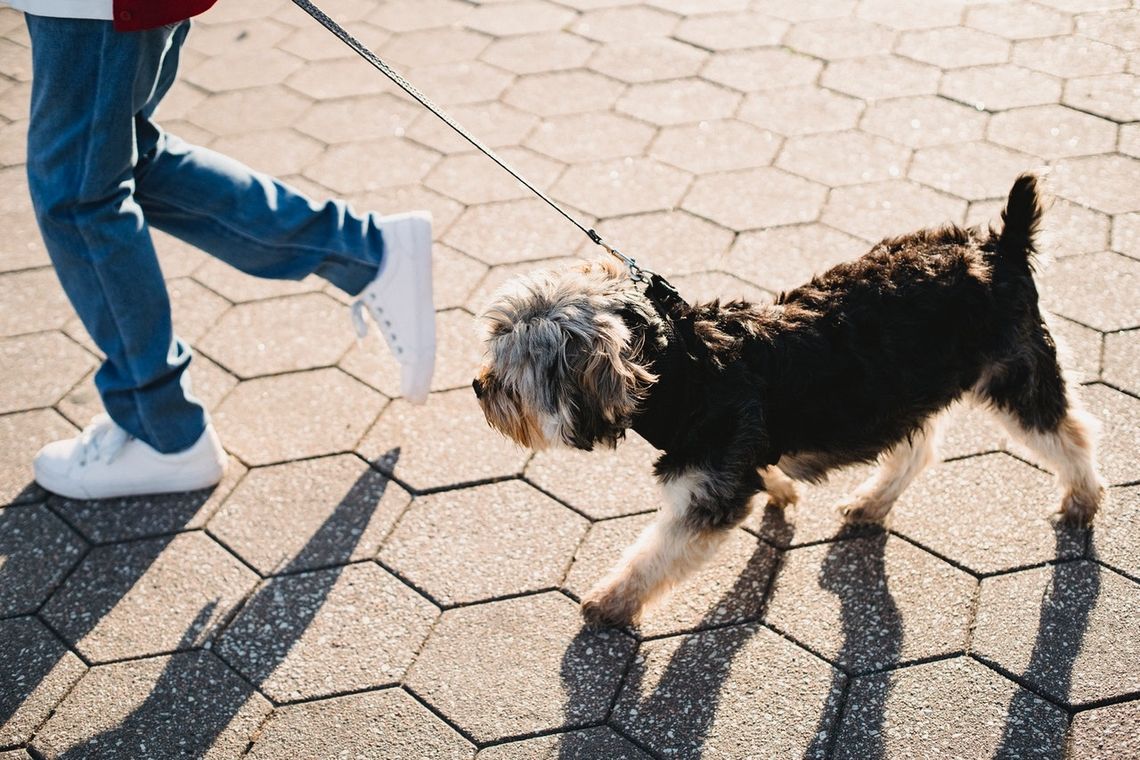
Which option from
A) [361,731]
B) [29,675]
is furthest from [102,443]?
[361,731]

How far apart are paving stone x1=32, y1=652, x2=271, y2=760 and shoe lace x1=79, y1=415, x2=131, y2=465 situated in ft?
2.74

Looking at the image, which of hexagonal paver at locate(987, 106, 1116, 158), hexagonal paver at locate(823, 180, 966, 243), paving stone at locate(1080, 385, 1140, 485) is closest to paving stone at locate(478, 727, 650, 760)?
paving stone at locate(1080, 385, 1140, 485)

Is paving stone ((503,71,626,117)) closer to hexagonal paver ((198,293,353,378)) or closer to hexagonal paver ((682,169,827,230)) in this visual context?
hexagonal paver ((682,169,827,230))

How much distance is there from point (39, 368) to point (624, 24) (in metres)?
4.00

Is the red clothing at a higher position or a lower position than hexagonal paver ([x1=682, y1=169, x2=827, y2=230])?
higher

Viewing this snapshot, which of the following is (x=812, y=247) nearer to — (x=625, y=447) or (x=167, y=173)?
(x=625, y=447)

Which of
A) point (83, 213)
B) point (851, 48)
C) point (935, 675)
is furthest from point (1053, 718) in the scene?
point (851, 48)

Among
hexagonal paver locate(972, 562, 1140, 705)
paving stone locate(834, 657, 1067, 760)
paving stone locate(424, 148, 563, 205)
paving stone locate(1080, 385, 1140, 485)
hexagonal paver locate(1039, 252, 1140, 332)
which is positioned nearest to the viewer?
paving stone locate(834, 657, 1067, 760)

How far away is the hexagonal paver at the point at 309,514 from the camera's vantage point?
3.58 m

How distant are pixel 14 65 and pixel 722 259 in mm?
5070

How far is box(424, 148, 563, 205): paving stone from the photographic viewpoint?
5.21m

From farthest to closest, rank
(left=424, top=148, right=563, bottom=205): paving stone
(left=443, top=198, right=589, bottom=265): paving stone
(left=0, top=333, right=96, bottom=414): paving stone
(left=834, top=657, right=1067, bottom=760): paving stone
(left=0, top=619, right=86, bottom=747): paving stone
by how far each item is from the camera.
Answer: (left=424, top=148, right=563, bottom=205): paving stone, (left=443, top=198, right=589, bottom=265): paving stone, (left=0, top=333, right=96, bottom=414): paving stone, (left=0, top=619, right=86, bottom=747): paving stone, (left=834, top=657, right=1067, bottom=760): paving stone

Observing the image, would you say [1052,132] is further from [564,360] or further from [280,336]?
[280,336]

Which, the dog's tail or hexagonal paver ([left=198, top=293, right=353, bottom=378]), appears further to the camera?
hexagonal paver ([left=198, top=293, right=353, bottom=378])
